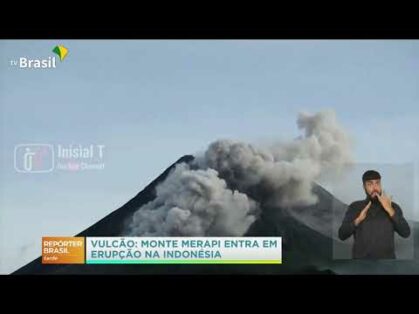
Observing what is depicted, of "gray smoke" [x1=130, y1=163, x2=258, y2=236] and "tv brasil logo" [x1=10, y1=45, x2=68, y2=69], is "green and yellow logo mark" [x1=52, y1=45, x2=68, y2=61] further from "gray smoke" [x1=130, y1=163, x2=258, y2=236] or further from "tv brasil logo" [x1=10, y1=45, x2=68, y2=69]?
"gray smoke" [x1=130, y1=163, x2=258, y2=236]

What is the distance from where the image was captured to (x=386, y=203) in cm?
323

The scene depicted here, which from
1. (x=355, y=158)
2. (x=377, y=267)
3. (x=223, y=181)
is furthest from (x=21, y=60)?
(x=377, y=267)

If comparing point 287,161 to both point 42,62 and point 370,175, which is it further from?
point 42,62

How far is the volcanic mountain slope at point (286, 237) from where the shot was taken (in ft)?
10.5

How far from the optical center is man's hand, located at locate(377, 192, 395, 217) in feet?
10.6

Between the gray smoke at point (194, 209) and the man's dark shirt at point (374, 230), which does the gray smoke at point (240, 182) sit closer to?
the gray smoke at point (194, 209)

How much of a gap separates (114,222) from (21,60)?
1.04m

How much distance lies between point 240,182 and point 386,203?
0.81 meters

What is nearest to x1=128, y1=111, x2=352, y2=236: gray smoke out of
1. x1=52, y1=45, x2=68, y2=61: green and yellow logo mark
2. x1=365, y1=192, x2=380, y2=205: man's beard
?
x1=365, y1=192, x2=380, y2=205: man's beard

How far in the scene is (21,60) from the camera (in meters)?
3.28

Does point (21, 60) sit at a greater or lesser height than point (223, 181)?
greater
